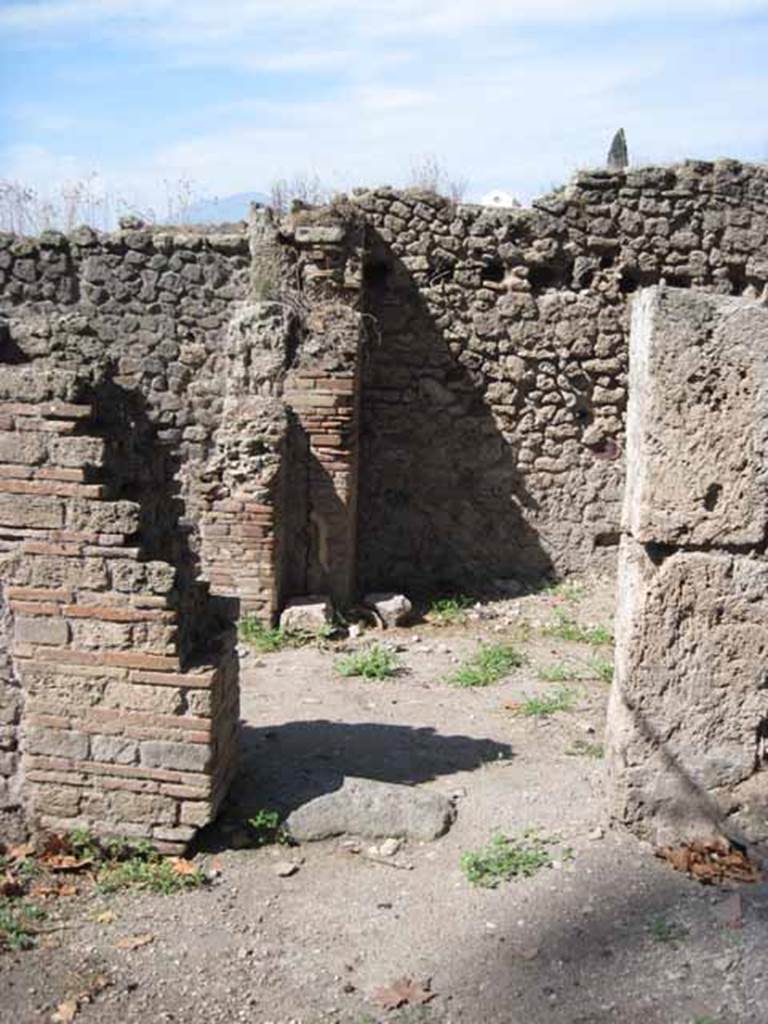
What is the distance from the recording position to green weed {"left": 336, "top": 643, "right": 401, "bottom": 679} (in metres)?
6.64

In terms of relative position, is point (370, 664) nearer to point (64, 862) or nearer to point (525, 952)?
point (64, 862)

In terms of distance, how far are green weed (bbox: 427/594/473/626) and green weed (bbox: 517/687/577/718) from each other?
183cm

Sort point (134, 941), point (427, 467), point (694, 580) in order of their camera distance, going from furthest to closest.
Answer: point (427, 467)
point (694, 580)
point (134, 941)

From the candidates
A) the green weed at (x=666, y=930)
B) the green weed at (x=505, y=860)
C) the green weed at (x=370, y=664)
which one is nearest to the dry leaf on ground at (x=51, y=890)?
the green weed at (x=505, y=860)

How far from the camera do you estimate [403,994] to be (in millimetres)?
3189

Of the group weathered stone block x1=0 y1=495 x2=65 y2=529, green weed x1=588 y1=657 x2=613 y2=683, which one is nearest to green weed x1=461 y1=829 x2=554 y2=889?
weathered stone block x1=0 y1=495 x2=65 y2=529

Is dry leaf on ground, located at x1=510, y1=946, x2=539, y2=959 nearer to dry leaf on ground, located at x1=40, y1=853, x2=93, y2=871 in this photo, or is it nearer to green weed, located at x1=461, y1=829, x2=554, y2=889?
green weed, located at x1=461, y1=829, x2=554, y2=889

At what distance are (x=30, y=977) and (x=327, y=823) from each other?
51.2 inches

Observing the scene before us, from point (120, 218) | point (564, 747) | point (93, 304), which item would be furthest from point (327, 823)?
point (120, 218)

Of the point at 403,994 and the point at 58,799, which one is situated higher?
the point at 58,799

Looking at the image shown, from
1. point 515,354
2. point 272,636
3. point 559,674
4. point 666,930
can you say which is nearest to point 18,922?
point 666,930

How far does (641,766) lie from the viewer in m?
3.96

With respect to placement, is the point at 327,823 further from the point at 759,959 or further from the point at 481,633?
the point at 481,633

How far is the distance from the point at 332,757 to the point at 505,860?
4.34 feet
